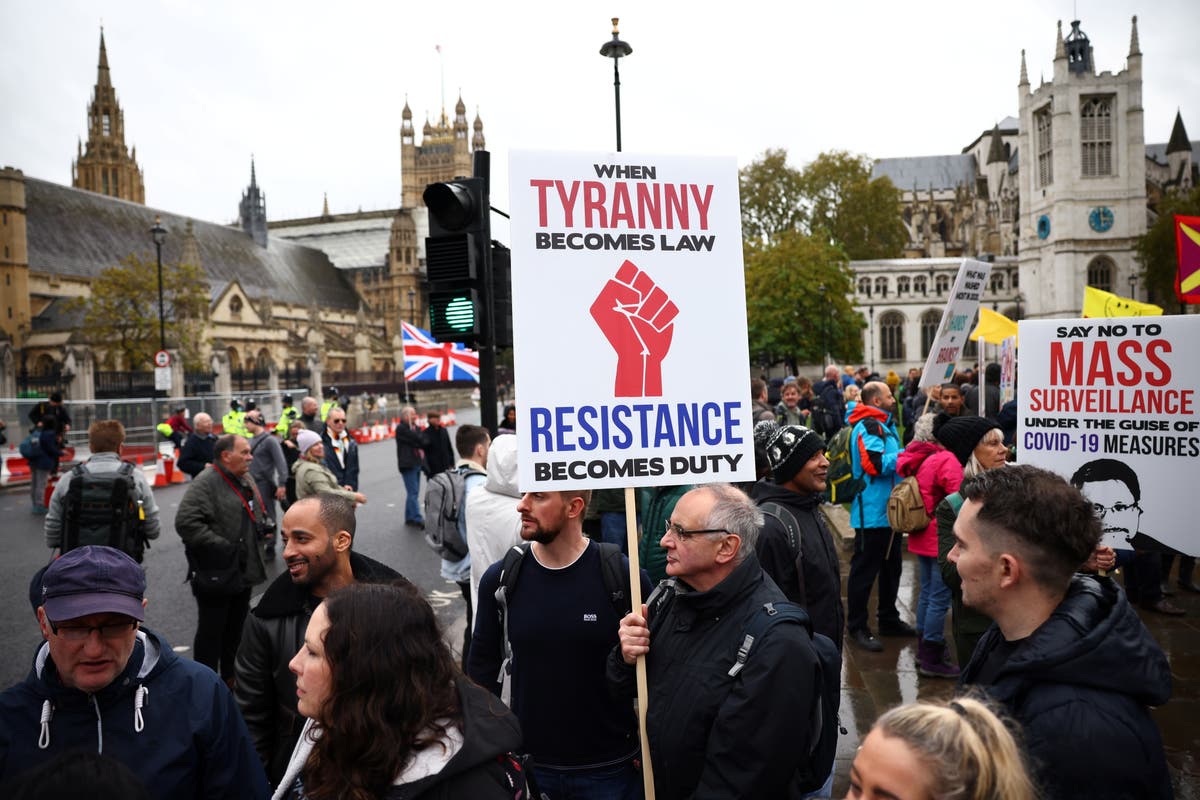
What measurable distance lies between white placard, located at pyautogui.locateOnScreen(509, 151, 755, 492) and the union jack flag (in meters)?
8.51

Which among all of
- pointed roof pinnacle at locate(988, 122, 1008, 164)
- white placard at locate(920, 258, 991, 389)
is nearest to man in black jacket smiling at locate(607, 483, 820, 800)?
white placard at locate(920, 258, 991, 389)

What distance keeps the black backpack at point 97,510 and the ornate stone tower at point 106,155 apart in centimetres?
9886

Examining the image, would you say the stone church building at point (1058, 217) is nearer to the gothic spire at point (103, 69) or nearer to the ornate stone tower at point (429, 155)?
the ornate stone tower at point (429, 155)

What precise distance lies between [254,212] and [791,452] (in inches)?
3331

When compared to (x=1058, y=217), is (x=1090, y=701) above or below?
below

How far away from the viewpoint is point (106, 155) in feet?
296

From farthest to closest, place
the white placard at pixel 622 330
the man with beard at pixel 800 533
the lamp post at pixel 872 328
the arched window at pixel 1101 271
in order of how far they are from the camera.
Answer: the lamp post at pixel 872 328
the arched window at pixel 1101 271
the man with beard at pixel 800 533
the white placard at pixel 622 330

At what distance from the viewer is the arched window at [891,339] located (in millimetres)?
74375

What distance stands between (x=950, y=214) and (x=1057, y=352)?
306 feet

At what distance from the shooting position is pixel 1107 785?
1.76 m

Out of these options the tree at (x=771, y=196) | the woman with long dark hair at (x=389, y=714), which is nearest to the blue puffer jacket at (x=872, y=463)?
the woman with long dark hair at (x=389, y=714)

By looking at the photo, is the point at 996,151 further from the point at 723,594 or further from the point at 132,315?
the point at 723,594

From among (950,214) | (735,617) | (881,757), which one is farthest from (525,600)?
(950,214)

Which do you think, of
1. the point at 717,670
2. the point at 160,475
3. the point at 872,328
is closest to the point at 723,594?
the point at 717,670
